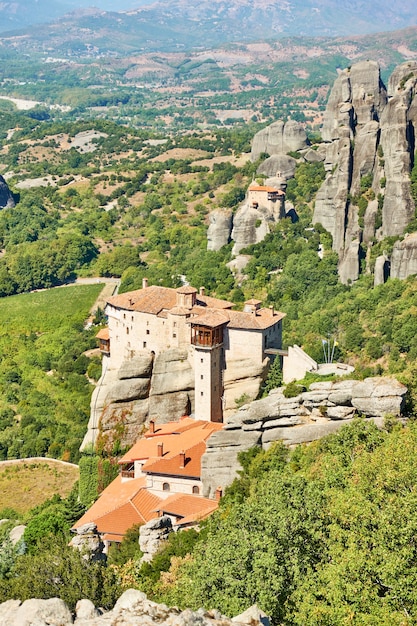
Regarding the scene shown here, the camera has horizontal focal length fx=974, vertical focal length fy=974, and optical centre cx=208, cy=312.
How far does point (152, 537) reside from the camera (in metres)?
33.0

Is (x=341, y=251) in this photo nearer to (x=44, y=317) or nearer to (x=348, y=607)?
(x=44, y=317)

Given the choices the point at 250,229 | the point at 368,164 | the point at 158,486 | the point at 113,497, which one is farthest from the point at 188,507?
the point at 250,229

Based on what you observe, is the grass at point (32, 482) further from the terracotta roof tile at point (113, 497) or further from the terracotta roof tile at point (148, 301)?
the terracotta roof tile at point (148, 301)

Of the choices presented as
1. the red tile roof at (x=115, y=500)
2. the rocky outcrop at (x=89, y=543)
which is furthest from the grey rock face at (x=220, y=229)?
the rocky outcrop at (x=89, y=543)

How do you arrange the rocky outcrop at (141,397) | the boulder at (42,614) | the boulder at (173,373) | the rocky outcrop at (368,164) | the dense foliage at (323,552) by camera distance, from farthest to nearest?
the rocky outcrop at (368,164), the rocky outcrop at (141,397), the boulder at (173,373), the dense foliage at (323,552), the boulder at (42,614)

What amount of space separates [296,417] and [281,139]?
199ft

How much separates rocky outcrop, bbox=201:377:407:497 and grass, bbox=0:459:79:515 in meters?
13.2

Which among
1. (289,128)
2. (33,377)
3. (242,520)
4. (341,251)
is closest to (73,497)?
(242,520)

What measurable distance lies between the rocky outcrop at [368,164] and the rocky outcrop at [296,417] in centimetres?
2563

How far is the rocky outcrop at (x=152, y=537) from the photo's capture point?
32562mm

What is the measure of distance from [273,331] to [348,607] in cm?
2678

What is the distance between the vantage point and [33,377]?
229ft

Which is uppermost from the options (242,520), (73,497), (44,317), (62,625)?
(62,625)

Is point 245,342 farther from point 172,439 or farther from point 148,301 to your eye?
point 148,301
